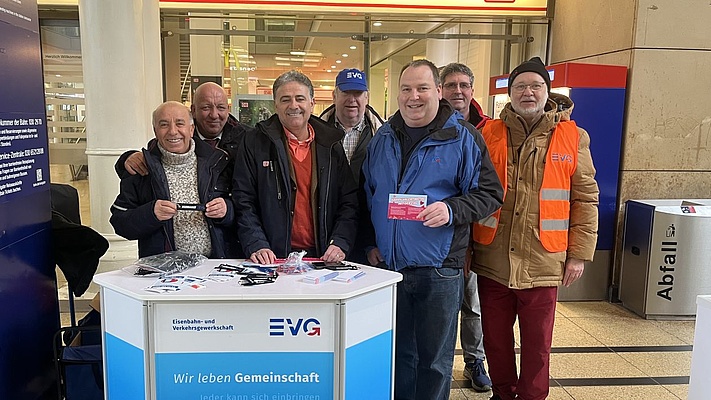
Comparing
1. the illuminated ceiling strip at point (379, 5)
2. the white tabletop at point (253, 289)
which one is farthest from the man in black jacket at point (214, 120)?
the illuminated ceiling strip at point (379, 5)

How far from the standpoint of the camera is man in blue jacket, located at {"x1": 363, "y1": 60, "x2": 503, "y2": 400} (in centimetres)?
233

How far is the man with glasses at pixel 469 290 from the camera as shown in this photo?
10.2ft

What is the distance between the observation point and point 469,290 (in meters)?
3.23

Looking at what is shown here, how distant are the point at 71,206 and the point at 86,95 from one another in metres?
1.63

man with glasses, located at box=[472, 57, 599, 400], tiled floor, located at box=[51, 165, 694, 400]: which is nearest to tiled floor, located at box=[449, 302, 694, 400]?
tiled floor, located at box=[51, 165, 694, 400]

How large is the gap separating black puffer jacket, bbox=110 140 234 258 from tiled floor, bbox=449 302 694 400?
5.22 ft

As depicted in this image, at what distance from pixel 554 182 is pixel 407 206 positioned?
73 centimetres

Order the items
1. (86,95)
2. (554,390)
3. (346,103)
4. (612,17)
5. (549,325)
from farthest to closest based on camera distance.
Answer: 1. (612,17)
2. (86,95)
3. (554,390)
4. (346,103)
5. (549,325)

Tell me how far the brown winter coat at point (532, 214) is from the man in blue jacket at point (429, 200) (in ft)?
0.57

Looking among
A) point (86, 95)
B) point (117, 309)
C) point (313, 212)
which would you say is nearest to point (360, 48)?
point (86, 95)

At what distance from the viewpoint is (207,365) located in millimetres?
1948

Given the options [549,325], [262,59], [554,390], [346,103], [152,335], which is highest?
[262,59]

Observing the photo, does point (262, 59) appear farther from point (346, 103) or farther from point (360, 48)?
point (346, 103)

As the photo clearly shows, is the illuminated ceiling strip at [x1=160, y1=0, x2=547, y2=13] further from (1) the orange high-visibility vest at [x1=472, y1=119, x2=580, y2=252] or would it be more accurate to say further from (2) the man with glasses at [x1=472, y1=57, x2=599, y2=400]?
(1) the orange high-visibility vest at [x1=472, y1=119, x2=580, y2=252]
